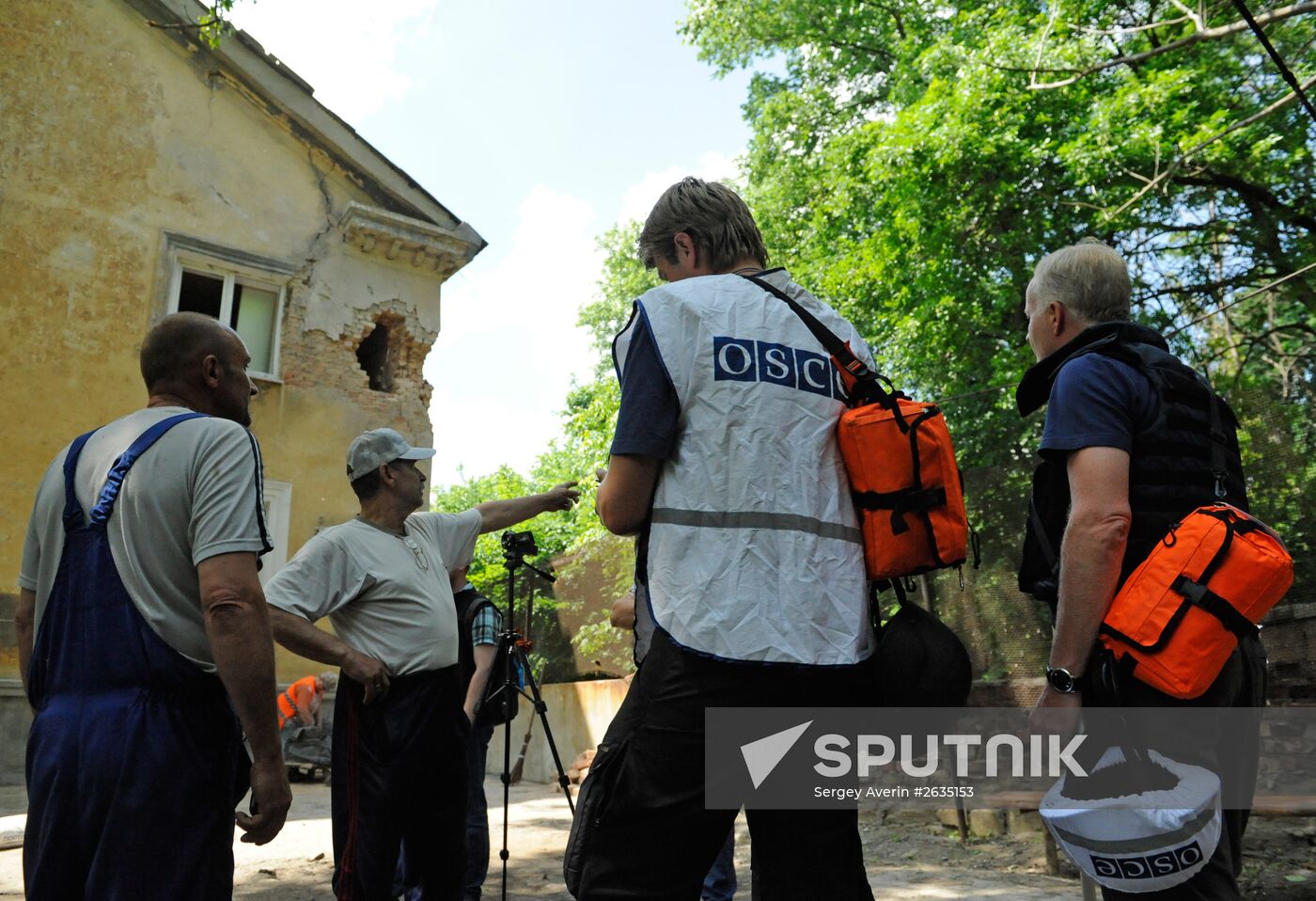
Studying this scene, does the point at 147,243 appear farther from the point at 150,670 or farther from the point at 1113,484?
the point at 1113,484

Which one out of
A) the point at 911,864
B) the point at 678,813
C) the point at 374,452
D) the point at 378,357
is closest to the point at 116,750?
the point at 678,813

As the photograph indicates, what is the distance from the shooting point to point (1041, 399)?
8.17ft

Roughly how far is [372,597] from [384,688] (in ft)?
1.19

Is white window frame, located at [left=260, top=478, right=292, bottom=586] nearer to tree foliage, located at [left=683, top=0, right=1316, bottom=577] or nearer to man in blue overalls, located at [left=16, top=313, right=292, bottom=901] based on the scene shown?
tree foliage, located at [left=683, top=0, right=1316, bottom=577]

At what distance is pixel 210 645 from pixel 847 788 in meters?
1.40

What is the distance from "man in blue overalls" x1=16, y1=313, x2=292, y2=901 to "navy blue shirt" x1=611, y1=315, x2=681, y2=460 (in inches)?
37.3

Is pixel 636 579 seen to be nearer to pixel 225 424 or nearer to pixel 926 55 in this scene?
pixel 225 424

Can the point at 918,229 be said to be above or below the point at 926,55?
below

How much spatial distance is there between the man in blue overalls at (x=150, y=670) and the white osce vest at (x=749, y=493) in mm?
972

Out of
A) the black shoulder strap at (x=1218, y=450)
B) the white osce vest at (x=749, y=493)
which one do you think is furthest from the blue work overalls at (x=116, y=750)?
the black shoulder strap at (x=1218, y=450)

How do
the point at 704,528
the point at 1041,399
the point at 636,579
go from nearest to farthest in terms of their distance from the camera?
the point at 704,528 → the point at 636,579 → the point at 1041,399

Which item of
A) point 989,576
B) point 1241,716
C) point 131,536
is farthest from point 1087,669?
point 989,576

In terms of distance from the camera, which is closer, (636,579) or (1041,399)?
(636,579)

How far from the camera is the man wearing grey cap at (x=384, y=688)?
3.37 m
